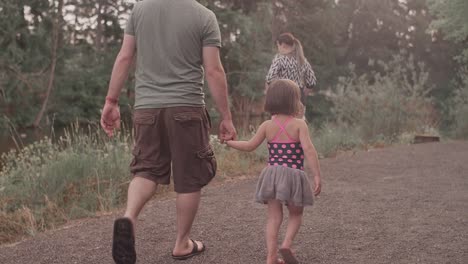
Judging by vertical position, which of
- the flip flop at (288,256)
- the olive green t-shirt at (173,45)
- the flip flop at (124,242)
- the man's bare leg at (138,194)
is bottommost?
the flip flop at (288,256)

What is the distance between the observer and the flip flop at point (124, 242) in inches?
126

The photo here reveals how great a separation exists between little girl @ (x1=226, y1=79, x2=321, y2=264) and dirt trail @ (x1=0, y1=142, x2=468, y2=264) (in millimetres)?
474

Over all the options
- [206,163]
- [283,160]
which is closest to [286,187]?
[283,160]

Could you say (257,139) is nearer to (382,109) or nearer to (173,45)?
(173,45)

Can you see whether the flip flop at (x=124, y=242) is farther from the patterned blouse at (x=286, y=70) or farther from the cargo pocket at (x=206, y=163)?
the patterned blouse at (x=286, y=70)

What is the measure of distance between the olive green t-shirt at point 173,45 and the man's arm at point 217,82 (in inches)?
2.4

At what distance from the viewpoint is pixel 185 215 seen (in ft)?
11.9

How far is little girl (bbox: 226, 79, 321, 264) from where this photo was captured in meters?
3.35

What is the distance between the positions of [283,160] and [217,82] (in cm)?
62

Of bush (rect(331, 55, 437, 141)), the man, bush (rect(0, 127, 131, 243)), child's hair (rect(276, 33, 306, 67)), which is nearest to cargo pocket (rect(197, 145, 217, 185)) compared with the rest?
the man

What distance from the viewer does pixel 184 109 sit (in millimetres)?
3473

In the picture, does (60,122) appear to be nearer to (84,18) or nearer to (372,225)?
(84,18)

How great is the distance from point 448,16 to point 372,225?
10.8 m

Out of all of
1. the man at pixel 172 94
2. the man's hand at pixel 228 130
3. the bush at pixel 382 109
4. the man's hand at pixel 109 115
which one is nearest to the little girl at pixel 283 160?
the man's hand at pixel 228 130
